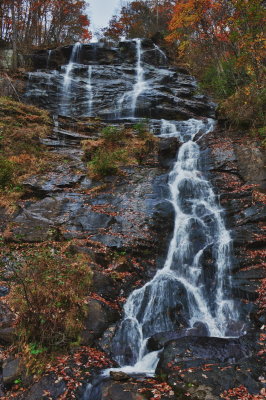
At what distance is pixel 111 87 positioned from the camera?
66.5 ft

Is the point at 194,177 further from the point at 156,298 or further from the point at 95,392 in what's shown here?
the point at 95,392

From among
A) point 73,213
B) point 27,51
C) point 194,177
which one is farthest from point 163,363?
point 27,51

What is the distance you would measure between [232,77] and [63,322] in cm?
1607

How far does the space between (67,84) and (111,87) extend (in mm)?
3010

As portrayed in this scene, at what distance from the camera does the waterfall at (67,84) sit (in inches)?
724

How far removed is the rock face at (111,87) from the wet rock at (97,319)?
12.9 m

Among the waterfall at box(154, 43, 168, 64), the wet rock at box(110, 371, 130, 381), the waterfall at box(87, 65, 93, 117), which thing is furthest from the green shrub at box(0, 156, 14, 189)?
the waterfall at box(154, 43, 168, 64)

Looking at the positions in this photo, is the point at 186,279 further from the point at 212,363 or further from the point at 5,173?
the point at 5,173

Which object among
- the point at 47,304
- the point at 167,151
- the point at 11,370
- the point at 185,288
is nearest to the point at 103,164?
the point at 167,151

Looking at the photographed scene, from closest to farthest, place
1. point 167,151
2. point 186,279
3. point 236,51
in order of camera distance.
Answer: point 186,279 < point 167,151 < point 236,51

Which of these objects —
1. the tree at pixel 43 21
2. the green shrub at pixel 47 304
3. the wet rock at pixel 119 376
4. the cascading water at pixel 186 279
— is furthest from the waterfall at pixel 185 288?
the tree at pixel 43 21

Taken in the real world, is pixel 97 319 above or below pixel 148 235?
below

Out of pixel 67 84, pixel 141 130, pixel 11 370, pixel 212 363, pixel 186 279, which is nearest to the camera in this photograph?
pixel 11 370

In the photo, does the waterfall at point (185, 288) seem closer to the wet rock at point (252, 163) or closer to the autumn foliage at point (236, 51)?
the wet rock at point (252, 163)
